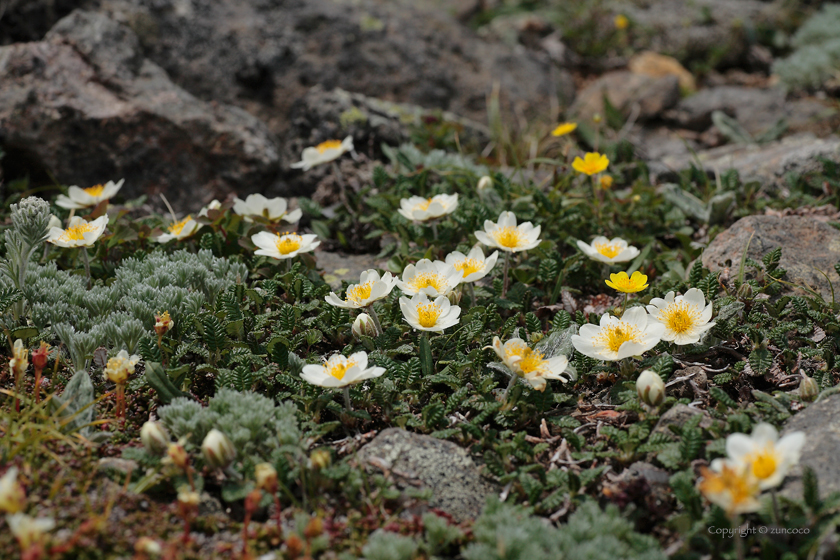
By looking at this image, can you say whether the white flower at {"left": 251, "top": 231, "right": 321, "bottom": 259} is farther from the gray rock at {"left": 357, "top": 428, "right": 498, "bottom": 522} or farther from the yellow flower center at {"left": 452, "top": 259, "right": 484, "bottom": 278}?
the gray rock at {"left": 357, "top": 428, "right": 498, "bottom": 522}

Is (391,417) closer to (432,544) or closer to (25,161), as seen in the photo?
(432,544)

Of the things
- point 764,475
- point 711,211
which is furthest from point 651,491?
Answer: point 711,211

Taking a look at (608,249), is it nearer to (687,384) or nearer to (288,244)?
(687,384)

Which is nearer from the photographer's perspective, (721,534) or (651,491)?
(721,534)

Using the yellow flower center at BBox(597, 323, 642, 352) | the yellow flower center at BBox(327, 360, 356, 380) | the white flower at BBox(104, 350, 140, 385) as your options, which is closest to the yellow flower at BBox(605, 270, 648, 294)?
the yellow flower center at BBox(597, 323, 642, 352)

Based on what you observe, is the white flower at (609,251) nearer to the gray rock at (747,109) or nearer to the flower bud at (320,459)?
the flower bud at (320,459)

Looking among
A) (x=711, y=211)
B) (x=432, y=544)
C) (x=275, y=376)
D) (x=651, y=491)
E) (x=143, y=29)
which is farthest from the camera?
(x=143, y=29)

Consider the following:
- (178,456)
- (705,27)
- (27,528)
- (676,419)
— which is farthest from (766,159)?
(27,528)
